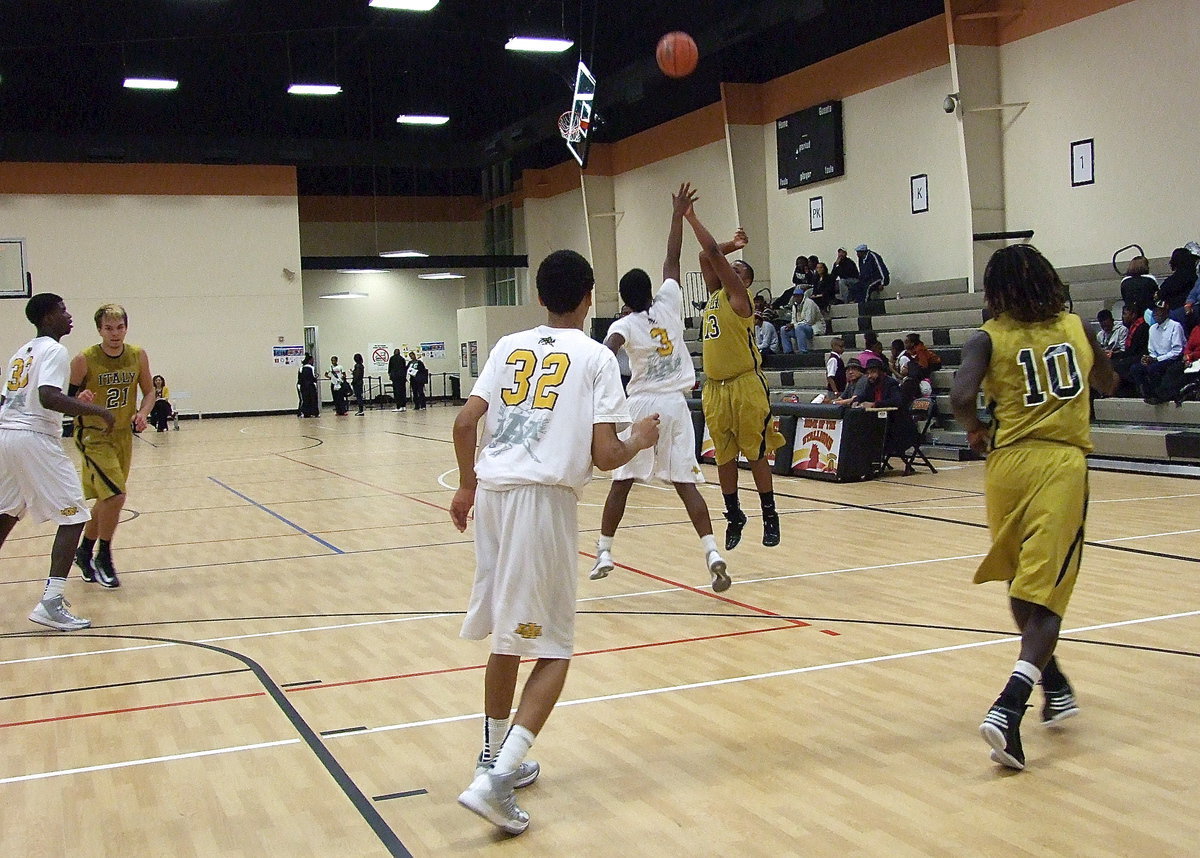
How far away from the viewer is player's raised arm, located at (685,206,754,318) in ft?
21.5

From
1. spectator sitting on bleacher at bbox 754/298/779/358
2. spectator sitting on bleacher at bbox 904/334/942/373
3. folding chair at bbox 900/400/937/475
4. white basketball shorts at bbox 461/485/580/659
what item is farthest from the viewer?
spectator sitting on bleacher at bbox 754/298/779/358

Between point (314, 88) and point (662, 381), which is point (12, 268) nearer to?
point (314, 88)

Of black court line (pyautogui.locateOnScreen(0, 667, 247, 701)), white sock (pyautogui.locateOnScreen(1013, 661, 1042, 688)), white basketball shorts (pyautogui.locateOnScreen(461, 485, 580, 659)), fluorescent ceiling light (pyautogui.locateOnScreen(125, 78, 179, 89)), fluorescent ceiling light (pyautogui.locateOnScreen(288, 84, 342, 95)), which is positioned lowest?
black court line (pyautogui.locateOnScreen(0, 667, 247, 701))

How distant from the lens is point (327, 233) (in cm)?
3588

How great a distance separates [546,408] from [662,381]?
353 cm

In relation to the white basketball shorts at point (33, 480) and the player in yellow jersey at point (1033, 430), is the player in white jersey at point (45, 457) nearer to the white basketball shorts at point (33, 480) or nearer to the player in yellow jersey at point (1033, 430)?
the white basketball shorts at point (33, 480)

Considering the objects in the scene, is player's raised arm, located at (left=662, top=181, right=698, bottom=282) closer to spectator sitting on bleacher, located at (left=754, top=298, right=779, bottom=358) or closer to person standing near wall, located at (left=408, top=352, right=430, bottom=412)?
spectator sitting on bleacher, located at (left=754, top=298, right=779, bottom=358)

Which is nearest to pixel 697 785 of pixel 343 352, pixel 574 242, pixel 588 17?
pixel 588 17

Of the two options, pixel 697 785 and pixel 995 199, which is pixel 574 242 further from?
pixel 697 785

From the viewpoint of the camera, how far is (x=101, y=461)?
7355 mm

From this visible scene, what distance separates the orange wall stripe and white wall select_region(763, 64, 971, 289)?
587 inches

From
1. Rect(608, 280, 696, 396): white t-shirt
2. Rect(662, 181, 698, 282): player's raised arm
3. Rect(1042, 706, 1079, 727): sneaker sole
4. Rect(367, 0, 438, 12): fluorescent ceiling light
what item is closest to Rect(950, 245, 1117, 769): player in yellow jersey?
Rect(1042, 706, 1079, 727): sneaker sole

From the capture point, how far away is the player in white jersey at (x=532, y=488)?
11.4 ft

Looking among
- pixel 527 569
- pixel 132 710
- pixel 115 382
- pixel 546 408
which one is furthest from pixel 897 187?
pixel 527 569
